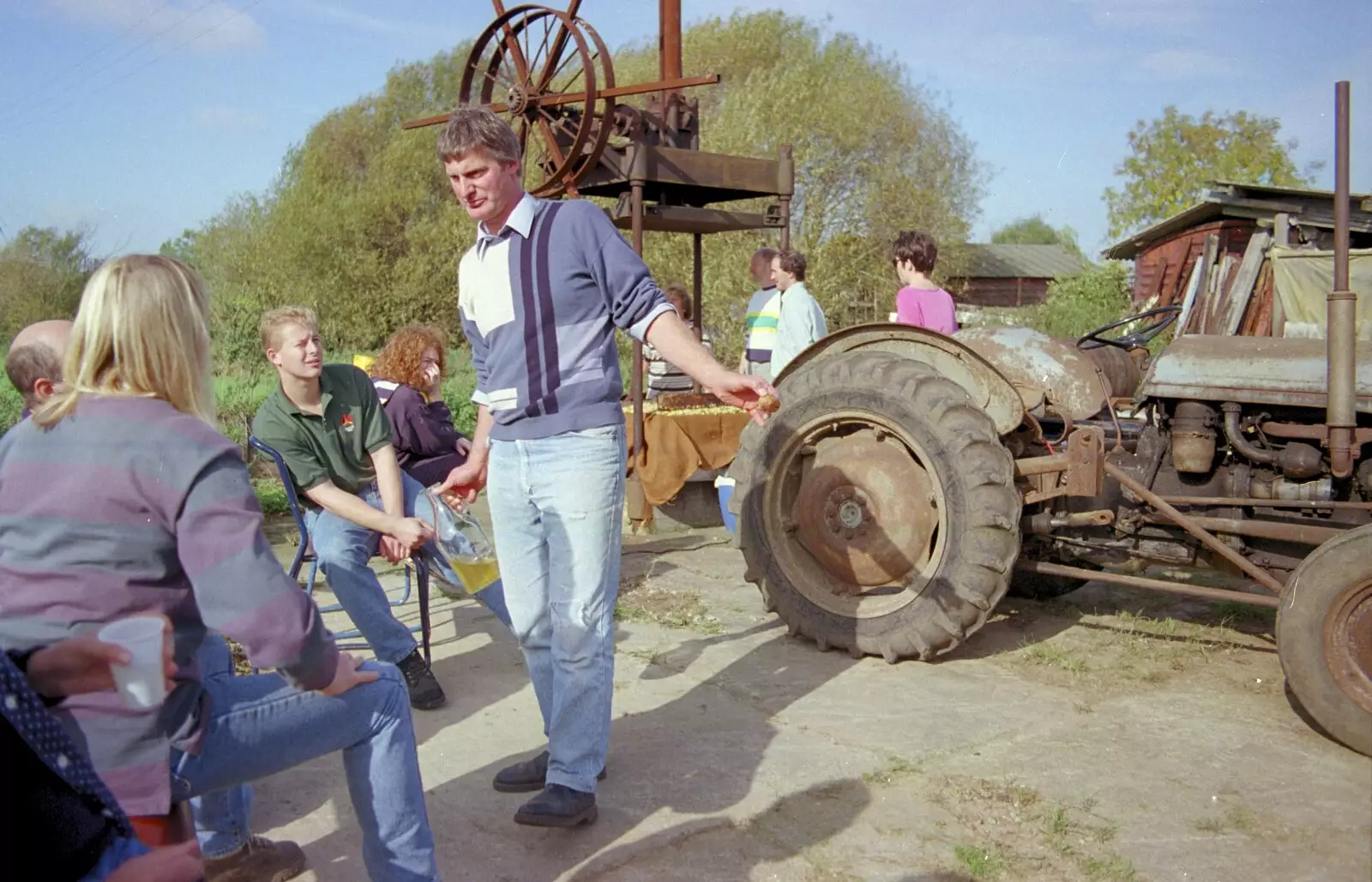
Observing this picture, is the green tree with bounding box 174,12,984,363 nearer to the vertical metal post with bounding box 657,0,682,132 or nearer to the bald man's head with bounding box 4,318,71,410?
the vertical metal post with bounding box 657,0,682,132

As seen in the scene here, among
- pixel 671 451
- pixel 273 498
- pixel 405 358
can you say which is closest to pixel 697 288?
pixel 671 451

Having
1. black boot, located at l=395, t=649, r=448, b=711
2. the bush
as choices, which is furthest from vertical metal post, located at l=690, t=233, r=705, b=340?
the bush

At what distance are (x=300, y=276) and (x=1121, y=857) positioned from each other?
100 ft

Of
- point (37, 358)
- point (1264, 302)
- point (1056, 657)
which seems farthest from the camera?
point (1264, 302)

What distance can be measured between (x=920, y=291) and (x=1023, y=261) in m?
44.6

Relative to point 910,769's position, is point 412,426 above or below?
above

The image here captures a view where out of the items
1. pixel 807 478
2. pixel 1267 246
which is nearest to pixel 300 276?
pixel 1267 246

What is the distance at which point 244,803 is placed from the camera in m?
2.85

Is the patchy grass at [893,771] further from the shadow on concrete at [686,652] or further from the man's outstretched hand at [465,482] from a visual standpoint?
the man's outstretched hand at [465,482]

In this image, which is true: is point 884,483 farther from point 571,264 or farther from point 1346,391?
point 571,264

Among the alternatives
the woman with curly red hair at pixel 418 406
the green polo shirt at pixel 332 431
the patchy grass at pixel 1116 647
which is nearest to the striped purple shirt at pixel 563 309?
the green polo shirt at pixel 332 431

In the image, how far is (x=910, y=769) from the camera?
3527 millimetres

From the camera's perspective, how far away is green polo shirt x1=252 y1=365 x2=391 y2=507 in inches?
160

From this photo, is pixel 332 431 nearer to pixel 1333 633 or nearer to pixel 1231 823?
pixel 1231 823
